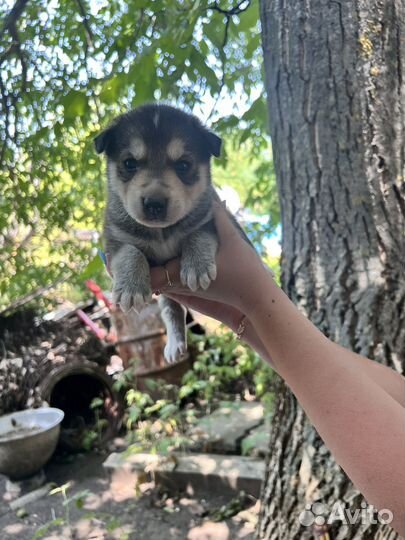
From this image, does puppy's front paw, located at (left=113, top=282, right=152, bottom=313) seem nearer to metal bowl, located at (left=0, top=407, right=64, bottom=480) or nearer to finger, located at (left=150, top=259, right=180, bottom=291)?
finger, located at (left=150, top=259, right=180, bottom=291)

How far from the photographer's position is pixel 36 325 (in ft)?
19.2

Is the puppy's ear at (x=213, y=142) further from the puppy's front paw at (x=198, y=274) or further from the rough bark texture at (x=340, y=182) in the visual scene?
the rough bark texture at (x=340, y=182)

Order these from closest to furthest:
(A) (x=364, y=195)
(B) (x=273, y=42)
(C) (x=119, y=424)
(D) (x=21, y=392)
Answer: (A) (x=364, y=195) → (B) (x=273, y=42) → (D) (x=21, y=392) → (C) (x=119, y=424)

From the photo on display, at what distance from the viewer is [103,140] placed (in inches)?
81.7

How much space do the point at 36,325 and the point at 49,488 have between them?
1972mm

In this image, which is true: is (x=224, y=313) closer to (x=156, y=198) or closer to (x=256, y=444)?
(x=156, y=198)

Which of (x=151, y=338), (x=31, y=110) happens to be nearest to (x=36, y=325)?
(x=151, y=338)

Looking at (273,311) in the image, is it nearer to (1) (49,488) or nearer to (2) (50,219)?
(2) (50,219)

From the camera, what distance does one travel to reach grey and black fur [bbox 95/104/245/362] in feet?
6.08

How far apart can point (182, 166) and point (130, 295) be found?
61 cm

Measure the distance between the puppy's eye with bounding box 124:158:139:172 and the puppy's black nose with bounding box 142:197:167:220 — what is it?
22cm

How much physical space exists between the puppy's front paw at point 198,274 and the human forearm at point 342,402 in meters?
0.19

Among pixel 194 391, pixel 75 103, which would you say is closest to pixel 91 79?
pixel 75 103

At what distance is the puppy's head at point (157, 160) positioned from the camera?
188cm
